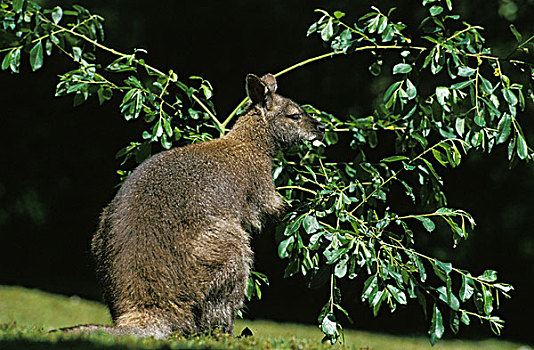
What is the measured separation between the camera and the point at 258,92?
563 cm

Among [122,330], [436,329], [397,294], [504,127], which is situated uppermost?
[504,127]

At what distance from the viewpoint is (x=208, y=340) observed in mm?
4203

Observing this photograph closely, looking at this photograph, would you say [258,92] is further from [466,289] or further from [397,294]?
[466,289]

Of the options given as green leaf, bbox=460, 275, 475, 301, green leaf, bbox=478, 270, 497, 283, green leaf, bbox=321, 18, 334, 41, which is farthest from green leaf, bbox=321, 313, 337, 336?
green leaf, bbox=321, 18, 334, 41

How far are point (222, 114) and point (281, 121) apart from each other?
13.7 ft

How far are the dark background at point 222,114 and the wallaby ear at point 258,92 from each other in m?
3.31

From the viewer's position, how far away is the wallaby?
4.36m

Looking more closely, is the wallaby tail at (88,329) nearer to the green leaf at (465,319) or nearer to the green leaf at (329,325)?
the green leaf at (329,325)

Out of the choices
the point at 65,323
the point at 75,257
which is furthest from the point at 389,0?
the point at 75,257

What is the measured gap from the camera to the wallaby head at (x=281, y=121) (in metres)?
5.66

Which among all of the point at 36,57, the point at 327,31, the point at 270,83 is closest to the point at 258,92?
the point at 270,83

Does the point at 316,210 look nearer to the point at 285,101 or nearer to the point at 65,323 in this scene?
the point at 285,101

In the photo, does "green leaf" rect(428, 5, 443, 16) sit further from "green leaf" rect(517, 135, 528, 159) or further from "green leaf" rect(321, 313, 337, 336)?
"green leaf" rect(321, 313, 337, 336)

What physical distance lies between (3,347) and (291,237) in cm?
193
